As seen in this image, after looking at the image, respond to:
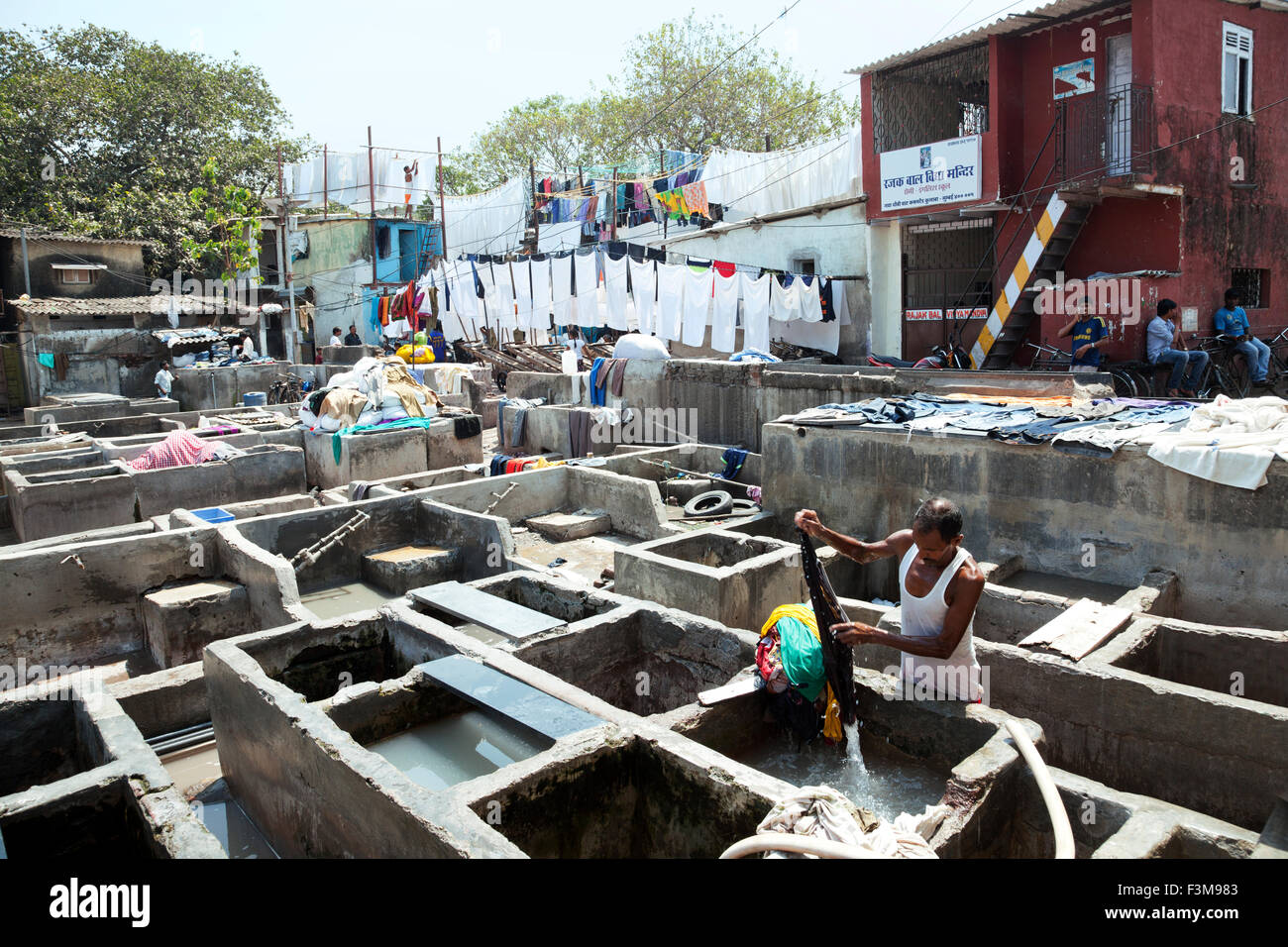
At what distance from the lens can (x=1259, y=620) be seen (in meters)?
7.53

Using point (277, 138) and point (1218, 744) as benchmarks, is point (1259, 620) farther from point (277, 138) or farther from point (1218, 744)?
point (277, 138)

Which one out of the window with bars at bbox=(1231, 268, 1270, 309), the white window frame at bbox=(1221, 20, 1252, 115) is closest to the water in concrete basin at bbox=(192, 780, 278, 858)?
the window with bars at bbox=(1231, 268, 1270, 309)

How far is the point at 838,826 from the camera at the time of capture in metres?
3.70

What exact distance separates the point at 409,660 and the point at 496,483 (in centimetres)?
546

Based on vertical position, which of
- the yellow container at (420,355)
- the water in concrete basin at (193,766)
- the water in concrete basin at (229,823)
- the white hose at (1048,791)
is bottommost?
the water in concrete basin at (229,823)

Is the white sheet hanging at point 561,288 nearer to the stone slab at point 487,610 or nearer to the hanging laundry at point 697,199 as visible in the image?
the hanging laundry at point 697,199

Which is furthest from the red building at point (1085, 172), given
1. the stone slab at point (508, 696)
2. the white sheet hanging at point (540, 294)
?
the stone slab at point (508, 696)

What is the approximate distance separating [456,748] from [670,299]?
1489 cm

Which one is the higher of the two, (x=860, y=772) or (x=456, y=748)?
(x=860, y=772)

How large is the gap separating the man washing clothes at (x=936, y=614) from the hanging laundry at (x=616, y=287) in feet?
52.2

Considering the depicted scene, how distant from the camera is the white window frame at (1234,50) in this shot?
51.2ft

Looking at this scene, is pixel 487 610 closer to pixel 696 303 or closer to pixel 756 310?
pixel 756 310

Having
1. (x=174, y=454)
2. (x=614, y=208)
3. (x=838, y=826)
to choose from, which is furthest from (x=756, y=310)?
(x=838, y=826)
